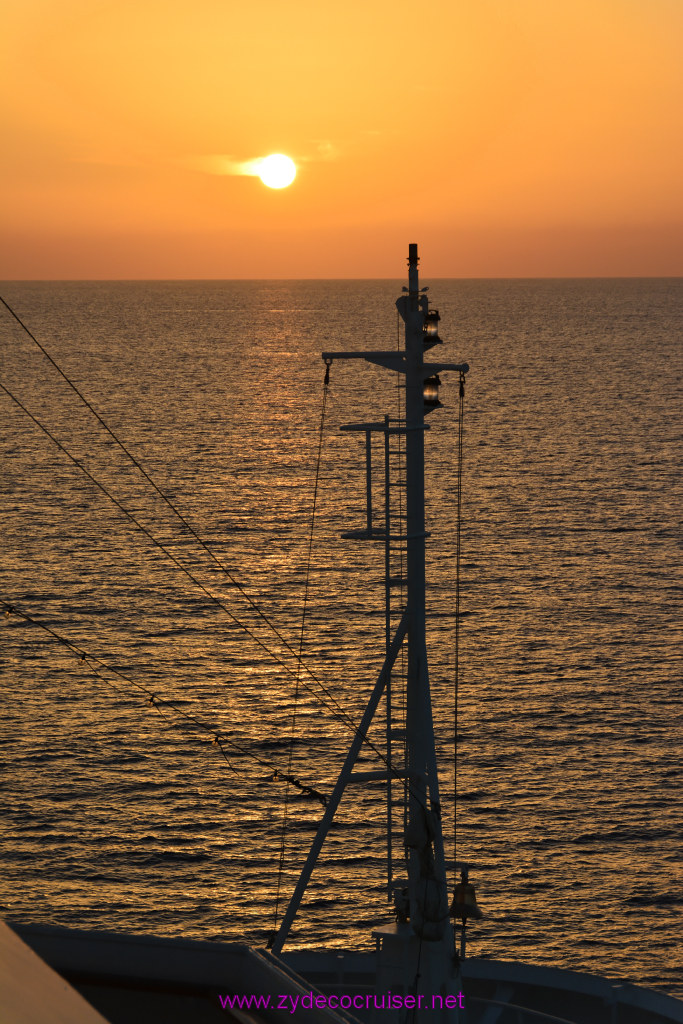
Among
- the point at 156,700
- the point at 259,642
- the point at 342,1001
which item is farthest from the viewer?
the point at 259,642

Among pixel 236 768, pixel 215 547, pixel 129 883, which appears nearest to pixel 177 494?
pixel 215 547

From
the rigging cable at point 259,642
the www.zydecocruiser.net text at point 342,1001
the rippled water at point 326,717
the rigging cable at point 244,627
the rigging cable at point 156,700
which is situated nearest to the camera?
the www.zydecocruiser.net text at point 342,1001

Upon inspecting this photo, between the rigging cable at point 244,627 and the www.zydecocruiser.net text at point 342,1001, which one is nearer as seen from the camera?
the www.zydecocruiser.net text at point 342,1001

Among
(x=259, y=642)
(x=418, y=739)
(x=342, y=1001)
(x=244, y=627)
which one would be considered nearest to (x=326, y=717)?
(x=259, y=642)

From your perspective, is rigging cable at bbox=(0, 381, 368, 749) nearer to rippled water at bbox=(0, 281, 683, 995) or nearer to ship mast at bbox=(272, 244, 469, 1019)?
rippled water at bbox=(0, 281, 683, 995)

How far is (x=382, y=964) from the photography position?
943 inches

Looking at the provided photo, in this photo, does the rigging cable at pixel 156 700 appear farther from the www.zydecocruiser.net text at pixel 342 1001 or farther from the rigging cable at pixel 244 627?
the www.zydecocruiser.net text at pixel 342 1001

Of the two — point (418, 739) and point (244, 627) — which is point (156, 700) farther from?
point (418, 739)

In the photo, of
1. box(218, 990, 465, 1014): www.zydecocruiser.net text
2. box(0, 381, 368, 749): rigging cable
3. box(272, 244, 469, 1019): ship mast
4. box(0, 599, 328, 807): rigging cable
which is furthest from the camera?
box(0, 381, 368, 749): rigging cable

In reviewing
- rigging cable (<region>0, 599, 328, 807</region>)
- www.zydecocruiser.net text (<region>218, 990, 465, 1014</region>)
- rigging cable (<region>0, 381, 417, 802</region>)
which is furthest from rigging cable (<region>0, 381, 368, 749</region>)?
www.zydecocruiser.net text (<region>218, 990, 465, 1014</region>)

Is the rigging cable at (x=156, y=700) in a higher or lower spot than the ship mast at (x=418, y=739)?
lower

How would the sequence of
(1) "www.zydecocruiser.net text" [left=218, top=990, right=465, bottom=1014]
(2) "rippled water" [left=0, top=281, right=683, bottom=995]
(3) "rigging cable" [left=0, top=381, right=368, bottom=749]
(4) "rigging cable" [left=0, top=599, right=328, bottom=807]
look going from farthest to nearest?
1. (3) "rigging cable" [left=0, top=381, right=368, bottom=749]
2. (4) "rigging cable" [left=0, top=599, right=328, bottom=807]
3. (2) "rippled water" [left=0, top=281, right=683, bottom=995]
4. (1) "www.zydecocruiser.net text" [left=218, top=990, right=465, bottom=1014]

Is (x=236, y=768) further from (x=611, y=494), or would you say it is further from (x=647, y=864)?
(x=611, y=494)

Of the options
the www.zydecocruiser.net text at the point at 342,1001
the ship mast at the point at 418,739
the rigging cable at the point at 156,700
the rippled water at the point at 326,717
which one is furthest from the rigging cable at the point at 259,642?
the ship mast at the point at 418,739
